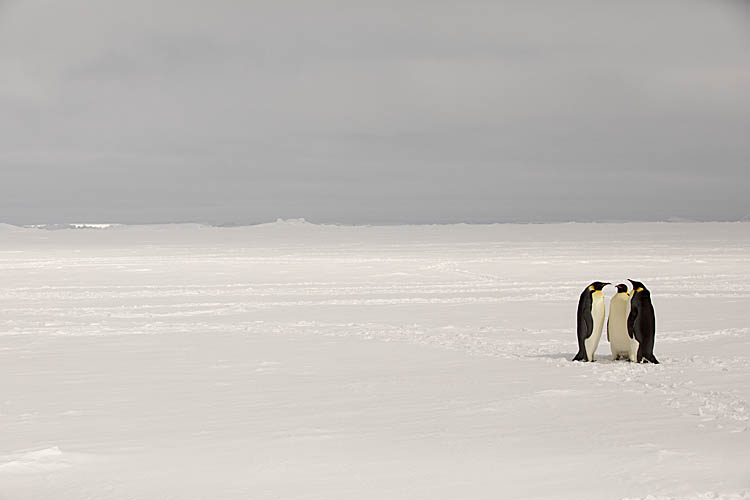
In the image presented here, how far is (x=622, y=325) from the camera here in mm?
7547

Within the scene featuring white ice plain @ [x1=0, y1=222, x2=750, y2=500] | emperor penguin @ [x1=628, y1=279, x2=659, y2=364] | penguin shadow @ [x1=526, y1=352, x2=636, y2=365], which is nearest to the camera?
white ice plain @ [x1=0, y1=222, x2=750, y2=500]

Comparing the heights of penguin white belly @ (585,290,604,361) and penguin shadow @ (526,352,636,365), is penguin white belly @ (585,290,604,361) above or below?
above

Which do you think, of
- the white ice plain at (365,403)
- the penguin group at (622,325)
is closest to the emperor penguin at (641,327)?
the penguin group at (622,325)

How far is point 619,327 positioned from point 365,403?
271 centimetres

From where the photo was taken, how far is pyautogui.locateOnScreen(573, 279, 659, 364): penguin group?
7.39m

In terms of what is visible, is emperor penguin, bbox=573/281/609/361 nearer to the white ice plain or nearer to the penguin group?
the penguin group

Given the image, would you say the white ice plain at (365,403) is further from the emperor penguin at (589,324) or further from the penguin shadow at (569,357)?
the emperor penguin at (589,324)

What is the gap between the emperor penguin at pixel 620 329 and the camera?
24.7 feet

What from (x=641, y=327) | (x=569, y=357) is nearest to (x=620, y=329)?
(x=641, y=327)

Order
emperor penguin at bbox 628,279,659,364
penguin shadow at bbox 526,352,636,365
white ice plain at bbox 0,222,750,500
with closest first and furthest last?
white ice plain at bbox 0,222,750,500, emperor penguin at bbox 628,279,659,364, penguin shadow at bbox 526,352,636,365

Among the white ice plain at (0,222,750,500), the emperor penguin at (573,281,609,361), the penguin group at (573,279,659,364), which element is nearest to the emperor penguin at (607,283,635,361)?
the penguin group at (573,279,659,364)

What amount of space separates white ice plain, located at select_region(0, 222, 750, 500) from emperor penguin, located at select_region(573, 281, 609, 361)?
19 centimetres

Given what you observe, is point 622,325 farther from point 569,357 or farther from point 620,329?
point 569,357

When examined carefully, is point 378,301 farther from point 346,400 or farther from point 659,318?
A: point 346,400
